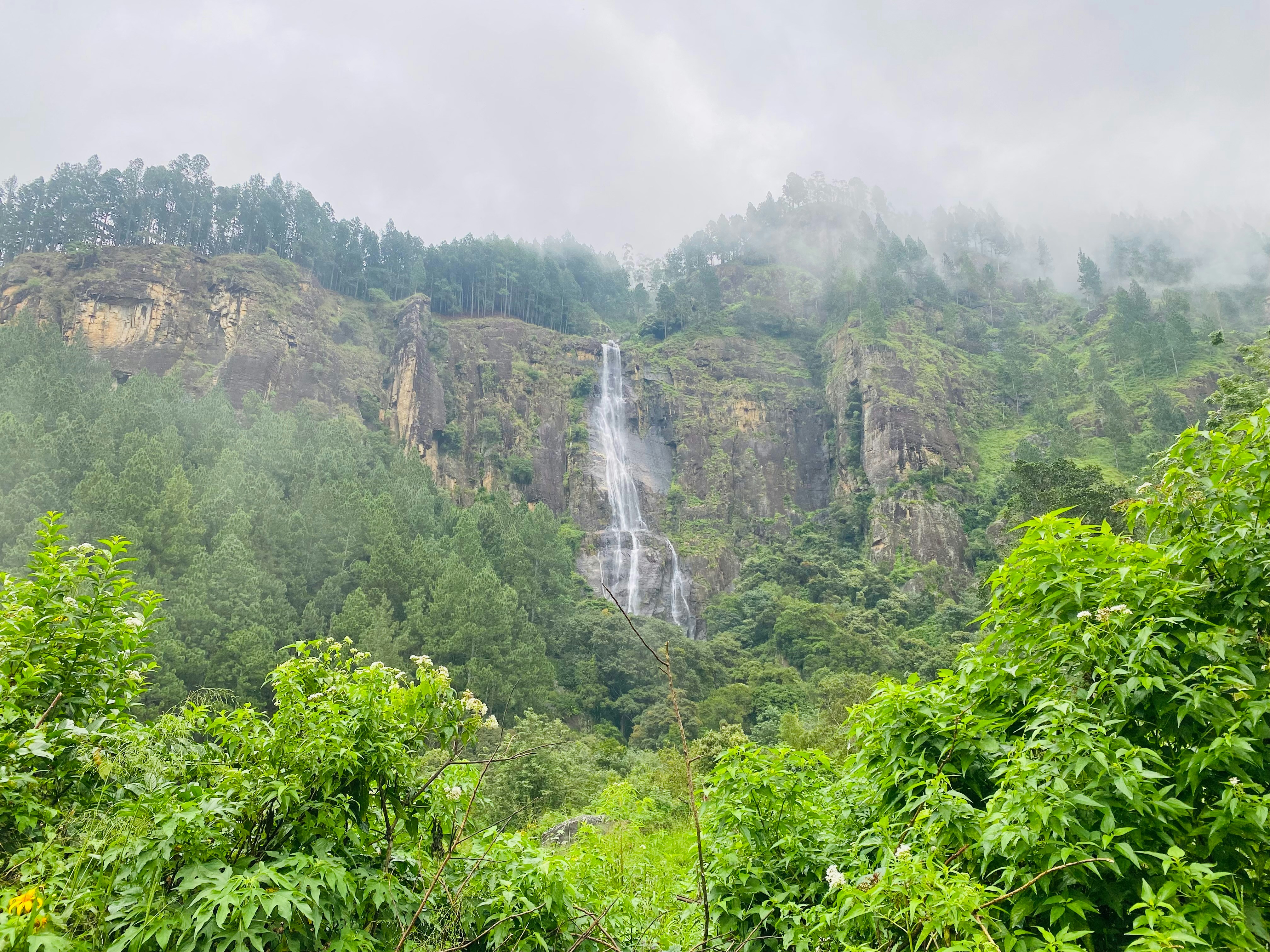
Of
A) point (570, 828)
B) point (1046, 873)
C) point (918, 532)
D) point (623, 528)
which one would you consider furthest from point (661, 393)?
point (1046, 873)

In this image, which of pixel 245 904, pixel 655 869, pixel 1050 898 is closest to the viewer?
pixel 1050 898

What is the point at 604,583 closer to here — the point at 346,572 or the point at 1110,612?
the point at 1110,612

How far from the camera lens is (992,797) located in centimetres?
263

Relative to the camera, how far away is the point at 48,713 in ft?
10.0

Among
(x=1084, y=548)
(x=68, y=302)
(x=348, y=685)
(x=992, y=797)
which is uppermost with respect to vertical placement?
(x=68, y=302)

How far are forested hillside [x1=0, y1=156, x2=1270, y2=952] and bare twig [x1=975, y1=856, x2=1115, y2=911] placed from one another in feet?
0.19

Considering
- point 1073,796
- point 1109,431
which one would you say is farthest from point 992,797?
point 1109,431

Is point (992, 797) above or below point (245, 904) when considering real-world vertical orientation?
above

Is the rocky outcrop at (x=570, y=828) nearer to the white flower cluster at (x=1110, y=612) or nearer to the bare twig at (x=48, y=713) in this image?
the bare twig at (x=48, y=713)

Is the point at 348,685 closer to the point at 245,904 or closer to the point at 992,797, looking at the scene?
the point at 245,904

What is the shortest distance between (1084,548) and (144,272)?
223ft

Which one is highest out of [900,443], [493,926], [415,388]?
[415,388]

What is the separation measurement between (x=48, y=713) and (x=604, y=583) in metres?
11.1

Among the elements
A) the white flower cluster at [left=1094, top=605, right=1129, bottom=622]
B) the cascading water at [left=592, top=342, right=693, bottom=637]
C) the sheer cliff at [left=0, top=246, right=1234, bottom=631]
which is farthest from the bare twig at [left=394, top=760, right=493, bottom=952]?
the sheer cliff at [left=0, top=246, right=1234, bottom=631]
